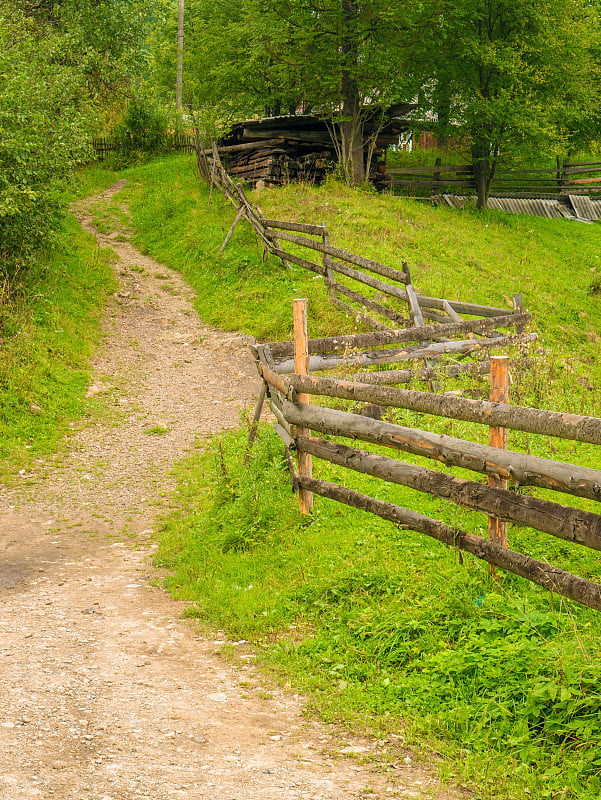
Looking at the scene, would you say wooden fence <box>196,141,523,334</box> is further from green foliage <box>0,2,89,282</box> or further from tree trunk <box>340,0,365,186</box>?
tree trunk <box>340,0,365,186</box>

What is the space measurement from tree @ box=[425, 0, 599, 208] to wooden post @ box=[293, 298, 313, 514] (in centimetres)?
1771

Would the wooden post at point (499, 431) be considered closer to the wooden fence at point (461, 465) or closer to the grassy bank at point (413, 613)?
the wooden fence at point (461, 465)

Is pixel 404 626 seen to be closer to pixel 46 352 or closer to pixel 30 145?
pixel 46 352

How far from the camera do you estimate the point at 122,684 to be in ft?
14.7

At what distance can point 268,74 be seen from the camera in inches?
856

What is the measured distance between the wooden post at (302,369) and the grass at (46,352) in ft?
14.5

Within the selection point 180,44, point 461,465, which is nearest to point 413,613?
point 461,465

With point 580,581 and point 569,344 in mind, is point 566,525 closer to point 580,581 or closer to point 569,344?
point 580,581

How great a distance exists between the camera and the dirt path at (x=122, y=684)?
11.3 feet

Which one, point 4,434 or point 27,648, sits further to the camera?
point 4,434

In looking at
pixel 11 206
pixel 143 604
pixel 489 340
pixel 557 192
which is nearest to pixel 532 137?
pixel 557 192

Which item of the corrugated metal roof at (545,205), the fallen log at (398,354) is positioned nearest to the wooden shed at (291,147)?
the corrugated metal roof at (545,205)

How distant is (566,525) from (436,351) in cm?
603

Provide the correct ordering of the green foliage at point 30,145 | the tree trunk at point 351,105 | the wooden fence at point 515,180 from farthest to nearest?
1. the wooden fence at point 515,180
2. the tree trunk at point 351,105
3. the green foliage at point 30,145
